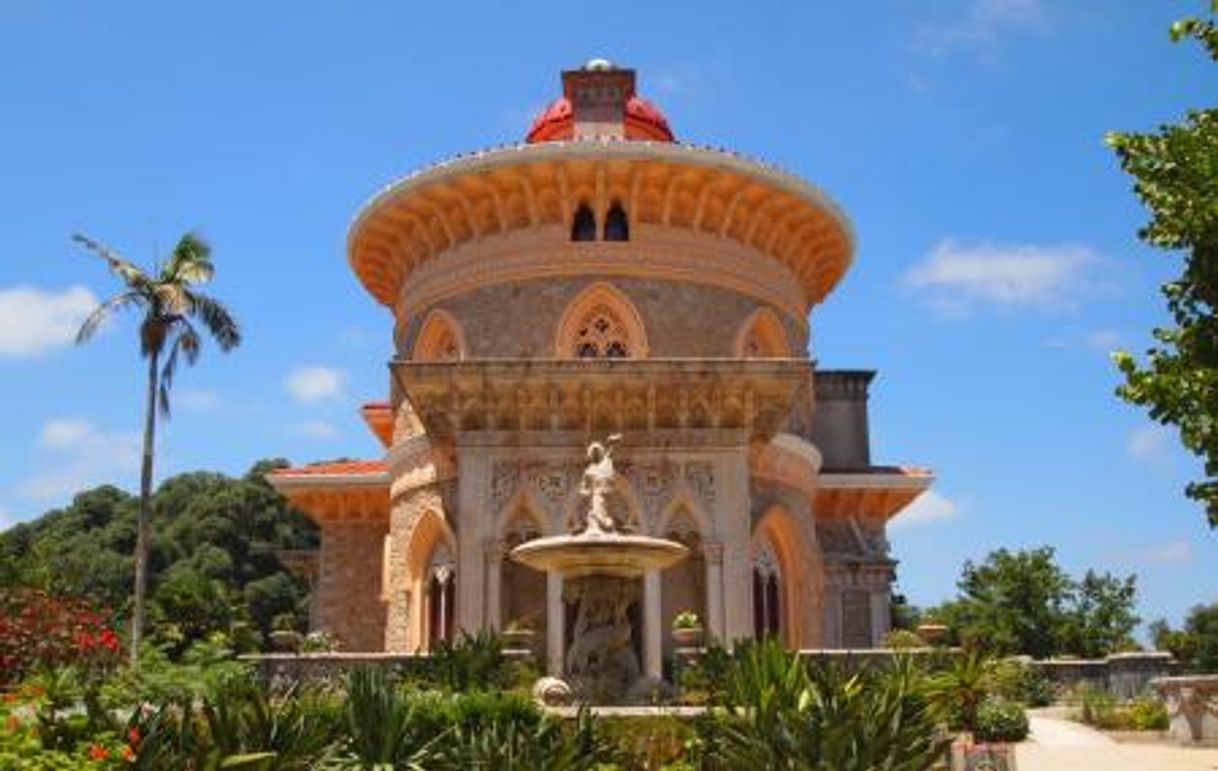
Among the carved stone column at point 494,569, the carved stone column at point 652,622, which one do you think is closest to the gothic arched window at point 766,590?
the carved stone column at point 652,622

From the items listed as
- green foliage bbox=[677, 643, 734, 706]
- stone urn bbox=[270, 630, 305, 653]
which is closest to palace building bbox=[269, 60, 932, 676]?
stone urn bbox=[270, 630, 305, 653]

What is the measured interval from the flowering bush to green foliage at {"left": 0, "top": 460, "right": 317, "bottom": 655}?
3573 centimetres

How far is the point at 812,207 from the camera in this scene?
83.9ft

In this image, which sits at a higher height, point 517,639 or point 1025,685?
point 517,639

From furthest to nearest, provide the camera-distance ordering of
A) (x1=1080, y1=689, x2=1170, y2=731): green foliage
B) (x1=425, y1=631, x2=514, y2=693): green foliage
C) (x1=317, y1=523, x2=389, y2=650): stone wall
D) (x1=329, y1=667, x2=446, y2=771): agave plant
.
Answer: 1. (x1=317, y1=523, x2=389, y2=650): stone wall
2. (x1=1080, y1=689, x2=1170, y2=731): green foliage
3. (x1=425, y1=631, x2=514, y2=693): green foliage
4. (x1=329, y1=667, x2=446, y2=771): agave plant

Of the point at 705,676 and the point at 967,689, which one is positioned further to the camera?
the point at 967,689

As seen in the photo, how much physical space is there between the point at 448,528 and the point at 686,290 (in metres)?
6.07

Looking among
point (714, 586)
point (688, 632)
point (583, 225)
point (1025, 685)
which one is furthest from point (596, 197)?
point (1025, 685)

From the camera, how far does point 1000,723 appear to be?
16.8 m

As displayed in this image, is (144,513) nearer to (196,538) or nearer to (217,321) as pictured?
(217,321)

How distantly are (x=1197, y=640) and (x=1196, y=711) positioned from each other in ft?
91.7

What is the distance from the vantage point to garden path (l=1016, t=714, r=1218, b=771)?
582 inches

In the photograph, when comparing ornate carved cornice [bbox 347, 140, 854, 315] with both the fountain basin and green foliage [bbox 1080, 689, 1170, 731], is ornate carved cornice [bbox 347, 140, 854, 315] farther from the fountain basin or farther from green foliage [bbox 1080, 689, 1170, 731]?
green foliage [bbox 1080, 689, 1170, 731]

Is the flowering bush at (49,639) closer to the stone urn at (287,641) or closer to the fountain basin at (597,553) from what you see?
the stone urn at (287,641)
